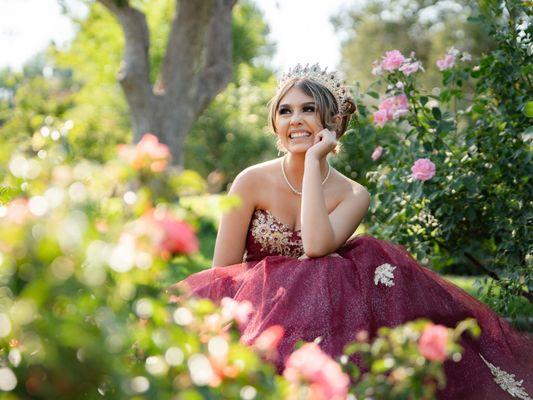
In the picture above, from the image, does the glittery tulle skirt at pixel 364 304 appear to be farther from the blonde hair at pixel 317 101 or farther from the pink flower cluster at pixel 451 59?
the pink flower cluster at pixel 451 59

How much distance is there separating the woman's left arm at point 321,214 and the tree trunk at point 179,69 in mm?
6060

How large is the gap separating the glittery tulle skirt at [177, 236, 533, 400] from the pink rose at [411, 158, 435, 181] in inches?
35.6

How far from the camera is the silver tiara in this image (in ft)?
12.7

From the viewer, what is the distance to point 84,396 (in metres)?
1.21

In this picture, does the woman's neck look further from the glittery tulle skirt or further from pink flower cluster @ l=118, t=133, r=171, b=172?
pink flower cluster @ l=118, t=133, r=171, b=172

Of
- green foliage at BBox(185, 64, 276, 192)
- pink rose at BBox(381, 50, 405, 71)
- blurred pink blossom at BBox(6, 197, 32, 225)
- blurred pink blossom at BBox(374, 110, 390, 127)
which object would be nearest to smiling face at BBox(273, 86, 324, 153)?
blurred pink blossom at BBox(374, 110, 390, 127)

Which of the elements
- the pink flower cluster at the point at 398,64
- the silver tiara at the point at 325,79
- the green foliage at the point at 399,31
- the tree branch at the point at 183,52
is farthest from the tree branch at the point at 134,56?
the green foliage at the point at 399,31

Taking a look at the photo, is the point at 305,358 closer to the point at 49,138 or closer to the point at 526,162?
the point at 49,138

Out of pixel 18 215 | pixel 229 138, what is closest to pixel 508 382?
pixel 18 215

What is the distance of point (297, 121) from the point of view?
3689mm

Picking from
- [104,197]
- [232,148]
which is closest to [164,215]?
[104,197]

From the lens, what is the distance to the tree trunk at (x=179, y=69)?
9258 millimetres

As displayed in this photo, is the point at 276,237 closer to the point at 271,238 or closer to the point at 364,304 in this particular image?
the point at 271,238

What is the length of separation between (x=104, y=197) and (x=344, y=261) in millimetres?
1708
